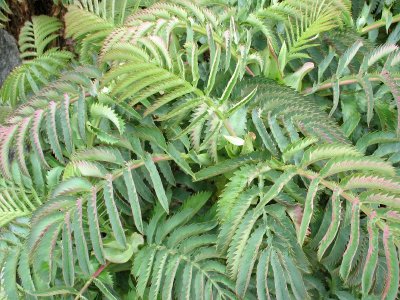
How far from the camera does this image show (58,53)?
1420mm

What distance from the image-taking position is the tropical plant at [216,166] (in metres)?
0.89

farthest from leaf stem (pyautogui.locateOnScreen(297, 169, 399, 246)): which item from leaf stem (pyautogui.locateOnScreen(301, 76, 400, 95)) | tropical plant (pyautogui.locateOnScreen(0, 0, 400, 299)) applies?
leaf stem (pyautogui.locateOnScreen(301, 76, 400, 95))

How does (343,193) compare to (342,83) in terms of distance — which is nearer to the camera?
(343,193)

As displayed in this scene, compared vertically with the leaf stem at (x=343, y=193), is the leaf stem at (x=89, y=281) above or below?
below

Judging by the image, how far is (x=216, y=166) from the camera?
98 centimetres

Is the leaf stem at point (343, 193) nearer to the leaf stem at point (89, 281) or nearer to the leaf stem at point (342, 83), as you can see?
the leaf stem at point (342, 83)

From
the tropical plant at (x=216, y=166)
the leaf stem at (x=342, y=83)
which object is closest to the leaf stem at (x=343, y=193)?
the tropical plant at (x=216, y=166)

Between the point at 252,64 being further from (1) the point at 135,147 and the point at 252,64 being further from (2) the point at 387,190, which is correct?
(2) the point at 387,190

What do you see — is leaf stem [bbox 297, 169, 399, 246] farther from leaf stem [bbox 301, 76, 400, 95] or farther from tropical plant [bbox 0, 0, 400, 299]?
leaf stem [bbox 301, 76, 400, 95]

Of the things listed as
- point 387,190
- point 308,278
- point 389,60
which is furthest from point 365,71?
point 308,278

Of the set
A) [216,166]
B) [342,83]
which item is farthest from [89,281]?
[342,83]

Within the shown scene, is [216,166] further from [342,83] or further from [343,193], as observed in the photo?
[342,83]

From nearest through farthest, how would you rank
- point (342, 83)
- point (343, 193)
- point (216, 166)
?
point (343, 193)
point (216, 166)
point (342, 83)

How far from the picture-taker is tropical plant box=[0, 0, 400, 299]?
888mm
